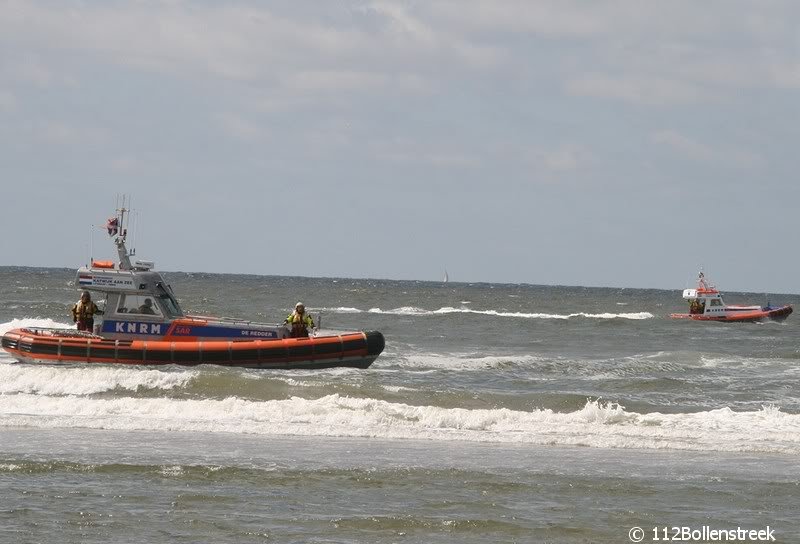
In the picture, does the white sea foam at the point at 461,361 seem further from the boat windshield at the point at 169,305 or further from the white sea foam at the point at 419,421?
the white sea foam at the point at 419,421

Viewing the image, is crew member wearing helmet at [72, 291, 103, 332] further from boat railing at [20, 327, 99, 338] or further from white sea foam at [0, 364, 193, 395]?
white sea foam at [0, 364, 193, 395]

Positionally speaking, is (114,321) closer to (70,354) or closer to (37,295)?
(70,354)

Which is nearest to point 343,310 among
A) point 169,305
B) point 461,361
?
point 461,361

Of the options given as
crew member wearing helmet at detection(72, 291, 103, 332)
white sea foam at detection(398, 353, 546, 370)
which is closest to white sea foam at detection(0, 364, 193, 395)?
crew member wearing helmet at detection(72, 291, 103, 332)

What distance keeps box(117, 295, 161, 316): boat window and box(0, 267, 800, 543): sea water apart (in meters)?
1.15

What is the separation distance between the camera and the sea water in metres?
8.38

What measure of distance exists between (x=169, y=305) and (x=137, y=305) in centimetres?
60

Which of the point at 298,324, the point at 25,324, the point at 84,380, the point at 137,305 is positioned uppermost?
the point at 137,305

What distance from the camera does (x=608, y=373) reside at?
23234 millimetres

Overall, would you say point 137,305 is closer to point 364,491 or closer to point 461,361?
point 461,361

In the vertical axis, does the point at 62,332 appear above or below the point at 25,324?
above

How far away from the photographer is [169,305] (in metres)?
19.9

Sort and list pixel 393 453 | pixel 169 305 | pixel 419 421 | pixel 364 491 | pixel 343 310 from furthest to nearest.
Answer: pixel 343 310, pixel 169 305, pixel 419 421, pixel 393 453, pixel 364 491

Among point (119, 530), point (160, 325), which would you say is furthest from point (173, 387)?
point (119, 530)
